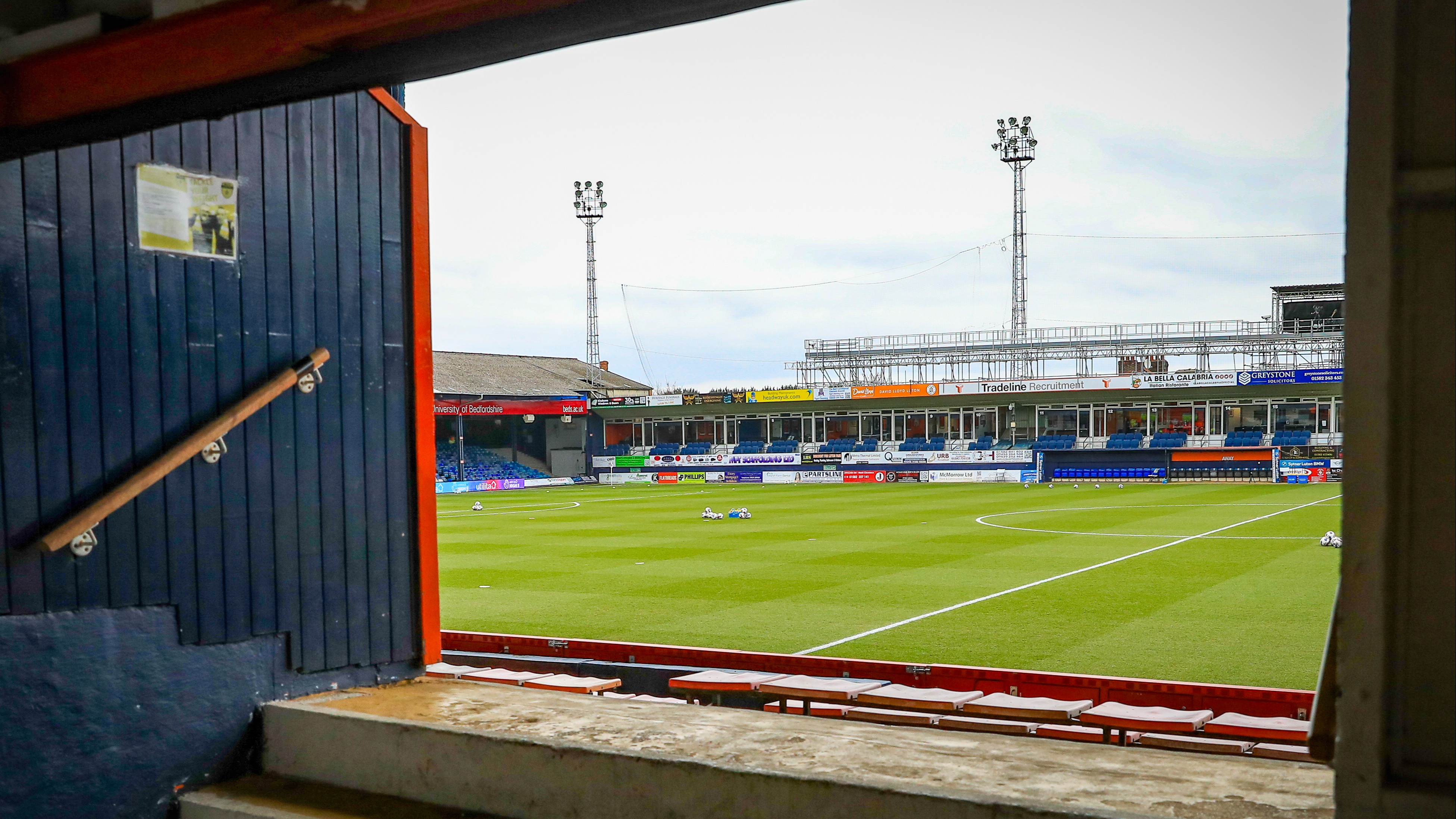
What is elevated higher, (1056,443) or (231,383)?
(231,383)

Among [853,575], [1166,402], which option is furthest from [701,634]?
[1166,402]

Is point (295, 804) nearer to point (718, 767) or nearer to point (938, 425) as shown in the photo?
point (718, 767)

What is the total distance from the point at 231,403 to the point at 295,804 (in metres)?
1.92

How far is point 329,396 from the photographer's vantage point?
5.94 metres

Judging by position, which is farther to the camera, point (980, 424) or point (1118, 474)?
point (980, 424)

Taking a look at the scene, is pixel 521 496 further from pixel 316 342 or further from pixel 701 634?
pixel 316 342

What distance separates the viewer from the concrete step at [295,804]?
4656mm

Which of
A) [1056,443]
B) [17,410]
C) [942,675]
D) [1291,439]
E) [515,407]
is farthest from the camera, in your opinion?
[515,407]

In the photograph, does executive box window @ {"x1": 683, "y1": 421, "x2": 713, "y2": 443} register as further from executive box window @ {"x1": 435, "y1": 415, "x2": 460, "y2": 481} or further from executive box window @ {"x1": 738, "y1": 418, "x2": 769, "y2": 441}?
executive box window @ {"x1": 435, "y1": 415, "x2": 460, "y2": 481}

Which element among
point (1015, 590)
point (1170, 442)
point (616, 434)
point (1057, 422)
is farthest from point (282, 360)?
point (616, 434)

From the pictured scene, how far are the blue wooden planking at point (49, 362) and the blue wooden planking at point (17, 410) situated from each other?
22 millimetres

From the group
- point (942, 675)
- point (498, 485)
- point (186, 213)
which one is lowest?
point (498, 485)

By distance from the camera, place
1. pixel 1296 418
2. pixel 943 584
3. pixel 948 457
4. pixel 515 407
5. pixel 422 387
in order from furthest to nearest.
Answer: pixel 515 407, pixel 948 457, pixel 1296 418, pixel 943 584, pixel 422 387

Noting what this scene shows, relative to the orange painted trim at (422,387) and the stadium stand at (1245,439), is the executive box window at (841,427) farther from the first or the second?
the orange painted trim at (422,387)
